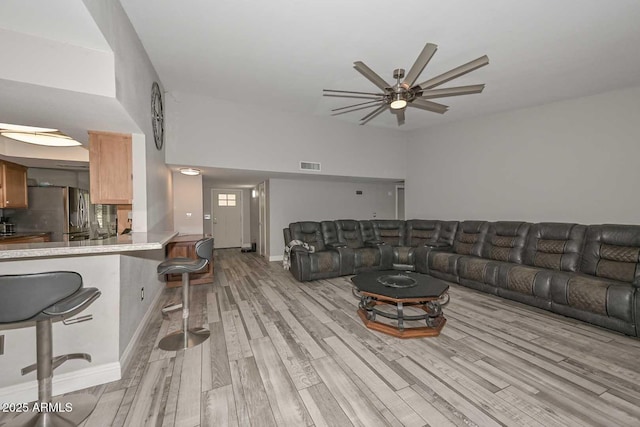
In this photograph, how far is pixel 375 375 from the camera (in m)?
1.89

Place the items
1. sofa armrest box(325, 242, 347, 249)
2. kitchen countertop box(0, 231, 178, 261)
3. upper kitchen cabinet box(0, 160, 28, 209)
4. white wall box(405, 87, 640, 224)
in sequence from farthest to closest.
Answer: sofa armrest box(325, 242, 347, 249)
upper kitchen cabinet box(0, 160, 28, 209)
white wall box(405, 87, 640, 224)
kitchen countertop box(0, 231, 178, 261)

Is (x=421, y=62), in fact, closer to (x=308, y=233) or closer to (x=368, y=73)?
(x=368, y=73)

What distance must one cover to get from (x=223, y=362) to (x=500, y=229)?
14.7 ft

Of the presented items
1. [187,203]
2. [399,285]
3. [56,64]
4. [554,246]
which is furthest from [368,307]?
[187,203]

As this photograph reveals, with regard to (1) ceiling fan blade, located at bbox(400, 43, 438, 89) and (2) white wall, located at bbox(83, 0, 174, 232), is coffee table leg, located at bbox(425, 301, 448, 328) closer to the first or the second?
(1) ceiling fan blade, located at bbox(400, 43, 438, 89)

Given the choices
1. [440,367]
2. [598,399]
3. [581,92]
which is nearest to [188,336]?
[440,367]

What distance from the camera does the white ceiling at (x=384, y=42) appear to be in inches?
85.6

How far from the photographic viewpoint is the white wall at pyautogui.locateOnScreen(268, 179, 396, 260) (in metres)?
6.07

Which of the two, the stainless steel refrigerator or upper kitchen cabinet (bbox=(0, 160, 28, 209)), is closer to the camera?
upper kitchen cabinet (bbox=(0, 160, 28, 209))

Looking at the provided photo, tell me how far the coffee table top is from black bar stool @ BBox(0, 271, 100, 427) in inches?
90.2

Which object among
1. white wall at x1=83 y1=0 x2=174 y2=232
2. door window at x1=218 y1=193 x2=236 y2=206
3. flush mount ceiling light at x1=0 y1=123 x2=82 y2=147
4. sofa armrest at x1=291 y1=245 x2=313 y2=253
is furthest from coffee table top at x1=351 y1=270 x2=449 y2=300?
door window at x1=218 y1=193 x2=236 y2=206

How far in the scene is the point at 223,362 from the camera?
2061 millimetres

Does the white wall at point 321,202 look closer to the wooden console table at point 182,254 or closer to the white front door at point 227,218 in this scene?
the wooden console table at point 182,254

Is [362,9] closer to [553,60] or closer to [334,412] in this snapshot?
[553,60]
